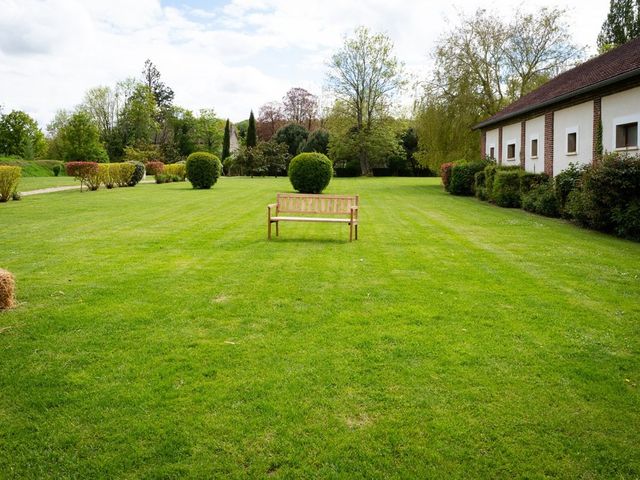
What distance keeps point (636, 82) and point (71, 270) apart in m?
14.4

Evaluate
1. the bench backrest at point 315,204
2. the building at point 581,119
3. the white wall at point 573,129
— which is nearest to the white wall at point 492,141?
the building at point 581,119

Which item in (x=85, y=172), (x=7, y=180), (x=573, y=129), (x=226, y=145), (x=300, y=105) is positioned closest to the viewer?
(x=573, y=129)

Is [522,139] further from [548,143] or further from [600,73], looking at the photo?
[600,73]

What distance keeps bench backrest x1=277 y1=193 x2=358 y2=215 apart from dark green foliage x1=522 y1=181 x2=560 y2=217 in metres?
8.28

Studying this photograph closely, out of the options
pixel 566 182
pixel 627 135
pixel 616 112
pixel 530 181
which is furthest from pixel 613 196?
pixel 530 181

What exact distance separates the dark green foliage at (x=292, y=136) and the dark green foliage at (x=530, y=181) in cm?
3802

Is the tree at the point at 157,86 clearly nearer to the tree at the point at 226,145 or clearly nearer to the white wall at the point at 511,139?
the tree at the point at 226,145

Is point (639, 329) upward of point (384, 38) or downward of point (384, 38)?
downward

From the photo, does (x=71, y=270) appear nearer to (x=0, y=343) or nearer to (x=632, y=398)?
(x=0, y=343)

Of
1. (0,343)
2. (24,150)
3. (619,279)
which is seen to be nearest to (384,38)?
(24,150)

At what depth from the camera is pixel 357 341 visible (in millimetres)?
4527

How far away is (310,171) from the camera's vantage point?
23.0 metres

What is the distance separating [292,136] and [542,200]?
136 feet

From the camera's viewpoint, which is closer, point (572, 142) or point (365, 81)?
point (572, 142)
